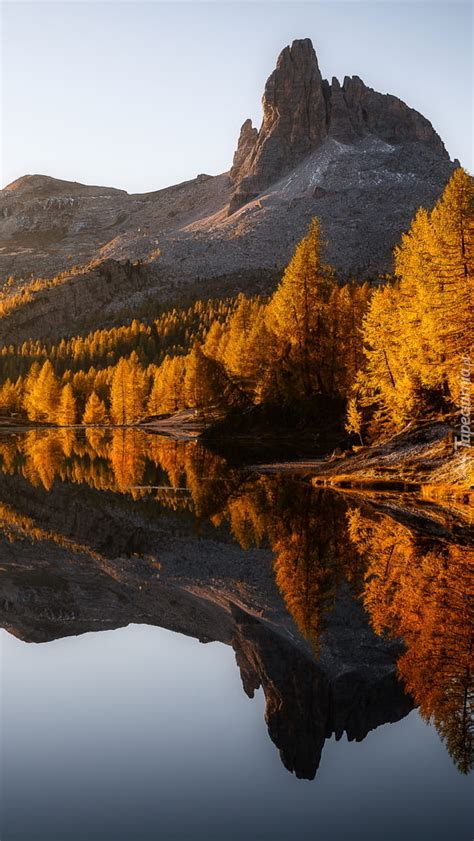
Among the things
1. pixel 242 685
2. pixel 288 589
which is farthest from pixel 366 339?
pixel 242 685

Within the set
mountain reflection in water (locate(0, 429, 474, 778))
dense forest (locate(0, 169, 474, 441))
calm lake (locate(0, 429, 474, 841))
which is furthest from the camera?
dense forest (locate(0, 169, 474, 441))

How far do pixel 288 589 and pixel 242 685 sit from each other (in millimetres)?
5371

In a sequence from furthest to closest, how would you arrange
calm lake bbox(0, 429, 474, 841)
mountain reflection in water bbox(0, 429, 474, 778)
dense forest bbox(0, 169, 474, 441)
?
dense forest bbox(0, 169, 474, 441)
mountain reflection in water bbox(0, 429, 474, 778)
calm lake bbox(0, 429, 474, 841)

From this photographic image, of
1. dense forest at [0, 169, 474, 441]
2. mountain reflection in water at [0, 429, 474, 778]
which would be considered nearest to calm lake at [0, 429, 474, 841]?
mountain reflection in water at [0, 429, 474, 778]

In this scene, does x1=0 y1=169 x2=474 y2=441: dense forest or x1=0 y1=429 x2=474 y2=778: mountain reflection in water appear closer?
x1=0 y1=429 x2=474 y2=778: mountain reflection in water

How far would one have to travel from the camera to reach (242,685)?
9.80 meters

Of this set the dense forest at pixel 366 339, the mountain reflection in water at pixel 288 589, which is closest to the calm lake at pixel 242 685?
the mountain reflection in water at pixel 288 589

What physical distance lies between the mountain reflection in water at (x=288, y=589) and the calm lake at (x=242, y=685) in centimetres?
5

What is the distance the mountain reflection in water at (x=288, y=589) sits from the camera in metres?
9.24

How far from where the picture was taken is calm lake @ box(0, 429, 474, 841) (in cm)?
680

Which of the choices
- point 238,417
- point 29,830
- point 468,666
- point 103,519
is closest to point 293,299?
point 238,417

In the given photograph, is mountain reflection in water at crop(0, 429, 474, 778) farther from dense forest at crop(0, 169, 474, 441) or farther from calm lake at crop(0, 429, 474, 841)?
dense forest at crop(0, 169, 474, 441)

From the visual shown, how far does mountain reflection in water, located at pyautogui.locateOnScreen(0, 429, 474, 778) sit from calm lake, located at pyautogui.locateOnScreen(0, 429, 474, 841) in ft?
0.17

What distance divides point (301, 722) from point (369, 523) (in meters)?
14.6
